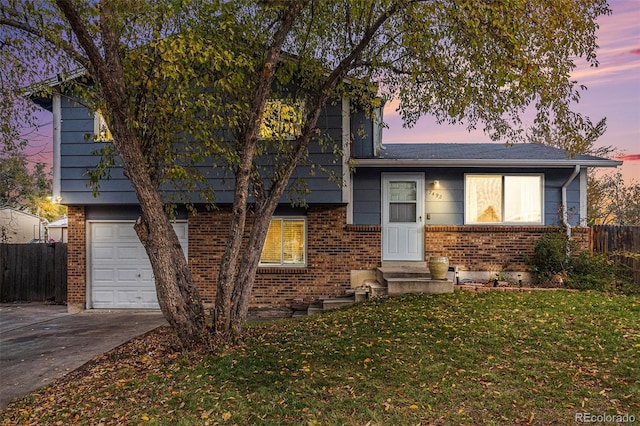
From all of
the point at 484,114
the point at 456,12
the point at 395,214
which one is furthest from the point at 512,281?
the point at 456,12

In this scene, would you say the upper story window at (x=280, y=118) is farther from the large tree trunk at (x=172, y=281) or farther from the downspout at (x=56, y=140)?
the downspout at (x=56, y=140)

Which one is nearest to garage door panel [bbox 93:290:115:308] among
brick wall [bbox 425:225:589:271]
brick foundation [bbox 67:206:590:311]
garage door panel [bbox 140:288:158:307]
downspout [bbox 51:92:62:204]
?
brick foundation [bbox 67:206:590:311]

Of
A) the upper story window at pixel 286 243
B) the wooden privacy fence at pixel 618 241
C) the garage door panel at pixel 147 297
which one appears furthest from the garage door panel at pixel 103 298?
the wooden privacy fence at pixel 618 241

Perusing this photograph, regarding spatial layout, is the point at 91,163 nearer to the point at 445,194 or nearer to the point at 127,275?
the point at 127,275

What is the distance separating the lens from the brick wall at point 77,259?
31.4 ft

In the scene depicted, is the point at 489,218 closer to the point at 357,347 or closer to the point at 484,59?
the point at 484,59

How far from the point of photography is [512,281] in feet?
30.3

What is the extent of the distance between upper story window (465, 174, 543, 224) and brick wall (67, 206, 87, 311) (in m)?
9.69

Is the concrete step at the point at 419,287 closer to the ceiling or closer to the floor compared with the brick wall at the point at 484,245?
closer to the floor

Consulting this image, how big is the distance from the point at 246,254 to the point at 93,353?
3.04 meters

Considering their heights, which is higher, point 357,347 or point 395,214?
point 395,214

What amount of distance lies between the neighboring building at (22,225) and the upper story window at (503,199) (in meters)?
21.2

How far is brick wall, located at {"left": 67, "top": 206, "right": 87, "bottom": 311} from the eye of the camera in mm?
9562

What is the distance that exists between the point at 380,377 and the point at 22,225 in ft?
82.8
